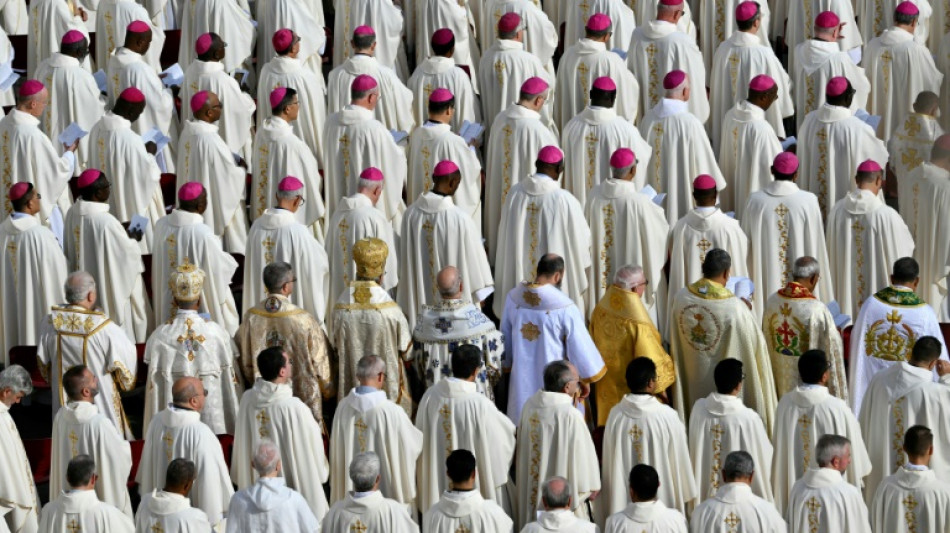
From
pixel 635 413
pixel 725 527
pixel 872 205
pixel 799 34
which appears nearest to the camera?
pixel 725 527

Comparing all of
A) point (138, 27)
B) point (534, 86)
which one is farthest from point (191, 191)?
point (534, 86)

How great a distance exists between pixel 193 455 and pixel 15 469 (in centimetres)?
118

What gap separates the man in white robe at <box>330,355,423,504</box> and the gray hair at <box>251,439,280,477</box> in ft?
3.16

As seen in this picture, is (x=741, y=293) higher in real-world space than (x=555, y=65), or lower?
lower

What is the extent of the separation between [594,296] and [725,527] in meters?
3.87

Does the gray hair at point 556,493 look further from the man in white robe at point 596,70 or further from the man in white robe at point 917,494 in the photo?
the man in white robe at point 596,70

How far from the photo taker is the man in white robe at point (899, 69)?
63.7ft

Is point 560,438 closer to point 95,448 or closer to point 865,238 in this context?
point 95,448

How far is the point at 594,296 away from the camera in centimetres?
1800

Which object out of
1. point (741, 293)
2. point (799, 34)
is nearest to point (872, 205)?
point (741, 293)

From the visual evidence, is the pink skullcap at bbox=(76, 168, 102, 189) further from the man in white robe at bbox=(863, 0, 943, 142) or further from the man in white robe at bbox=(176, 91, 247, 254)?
the man in white robe at bbox=(863, 0, 943, 142)

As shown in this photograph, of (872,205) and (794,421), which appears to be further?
(872,205)

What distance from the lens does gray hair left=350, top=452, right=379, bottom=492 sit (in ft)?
46.6

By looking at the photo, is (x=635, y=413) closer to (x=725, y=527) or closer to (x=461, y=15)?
(x=725, y=527)
